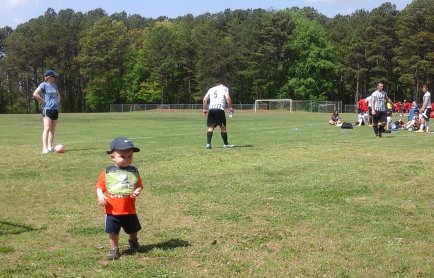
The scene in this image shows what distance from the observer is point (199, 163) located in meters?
11.5

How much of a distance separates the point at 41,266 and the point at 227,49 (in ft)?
288

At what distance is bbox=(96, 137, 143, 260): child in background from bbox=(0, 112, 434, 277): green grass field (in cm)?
28

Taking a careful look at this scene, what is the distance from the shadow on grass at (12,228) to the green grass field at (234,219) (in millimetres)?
11

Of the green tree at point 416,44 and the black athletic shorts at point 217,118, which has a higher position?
the green tree at point 416,44

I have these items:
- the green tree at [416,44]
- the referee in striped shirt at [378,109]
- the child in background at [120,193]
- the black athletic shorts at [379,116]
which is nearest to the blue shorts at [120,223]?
the child in background at [120,193]

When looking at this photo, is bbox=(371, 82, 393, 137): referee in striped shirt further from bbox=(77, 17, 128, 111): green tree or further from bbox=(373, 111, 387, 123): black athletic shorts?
bbox=(77, 17, 128, 111): green tree

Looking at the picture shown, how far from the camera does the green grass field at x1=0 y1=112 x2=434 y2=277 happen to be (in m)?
4.96

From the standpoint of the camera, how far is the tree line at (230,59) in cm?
8206

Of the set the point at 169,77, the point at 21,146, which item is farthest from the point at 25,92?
the point at 21,146

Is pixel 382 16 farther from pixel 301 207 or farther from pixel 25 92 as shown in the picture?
pixel 301 207

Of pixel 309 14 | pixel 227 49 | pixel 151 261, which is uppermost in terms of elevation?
pixel 309 14

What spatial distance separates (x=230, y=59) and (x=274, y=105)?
18.7 meters

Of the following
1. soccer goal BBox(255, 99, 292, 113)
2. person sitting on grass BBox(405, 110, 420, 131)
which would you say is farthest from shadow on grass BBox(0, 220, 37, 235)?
soccer goal BBox(255, 99, 292, 113)

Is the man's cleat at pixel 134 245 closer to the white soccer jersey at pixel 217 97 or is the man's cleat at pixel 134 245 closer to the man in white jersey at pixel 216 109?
the man in white jersey at pixel 216 109
